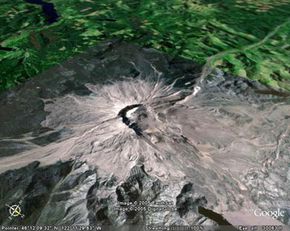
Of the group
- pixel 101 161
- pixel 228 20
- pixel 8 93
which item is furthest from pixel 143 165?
pixel 228 20

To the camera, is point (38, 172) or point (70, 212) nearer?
point (70, 212)

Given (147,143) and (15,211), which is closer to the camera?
(15,211)

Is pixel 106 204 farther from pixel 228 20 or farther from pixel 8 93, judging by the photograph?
pixel 228 20

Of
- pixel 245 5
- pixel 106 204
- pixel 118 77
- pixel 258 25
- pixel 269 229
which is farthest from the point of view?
pixel 245 5

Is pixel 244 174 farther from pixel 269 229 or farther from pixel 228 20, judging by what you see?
pixel 228 20

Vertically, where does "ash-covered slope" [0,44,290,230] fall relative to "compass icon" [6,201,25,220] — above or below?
below

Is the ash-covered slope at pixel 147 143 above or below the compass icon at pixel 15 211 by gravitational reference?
below

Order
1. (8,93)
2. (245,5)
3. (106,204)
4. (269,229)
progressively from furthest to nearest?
(245,5)
(8,93)
(106,204)
(269,229)
